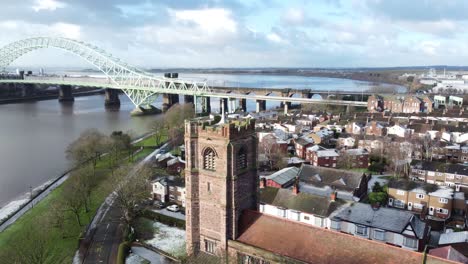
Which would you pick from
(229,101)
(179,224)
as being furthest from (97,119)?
(179,224)

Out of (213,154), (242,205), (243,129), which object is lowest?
(242,205)

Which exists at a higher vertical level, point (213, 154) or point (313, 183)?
point (213, 154)

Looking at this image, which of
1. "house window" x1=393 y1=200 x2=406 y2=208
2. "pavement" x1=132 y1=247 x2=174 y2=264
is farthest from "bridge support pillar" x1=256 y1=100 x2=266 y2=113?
"pavement" x1=132 y1=247 x2=174 y2=264

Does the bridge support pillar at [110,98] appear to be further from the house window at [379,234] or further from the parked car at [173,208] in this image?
the house window at [379,234]

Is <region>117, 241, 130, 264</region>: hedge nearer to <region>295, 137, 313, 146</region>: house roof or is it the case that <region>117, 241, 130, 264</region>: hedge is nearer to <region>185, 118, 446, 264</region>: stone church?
<region>185, 118, 446, 264</region>: stone church

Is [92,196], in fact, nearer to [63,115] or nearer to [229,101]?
[63,115]

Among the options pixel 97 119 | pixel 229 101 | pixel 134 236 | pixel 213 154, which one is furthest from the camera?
pixel 229 101

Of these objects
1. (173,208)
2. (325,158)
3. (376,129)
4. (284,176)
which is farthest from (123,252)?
(376,129)
